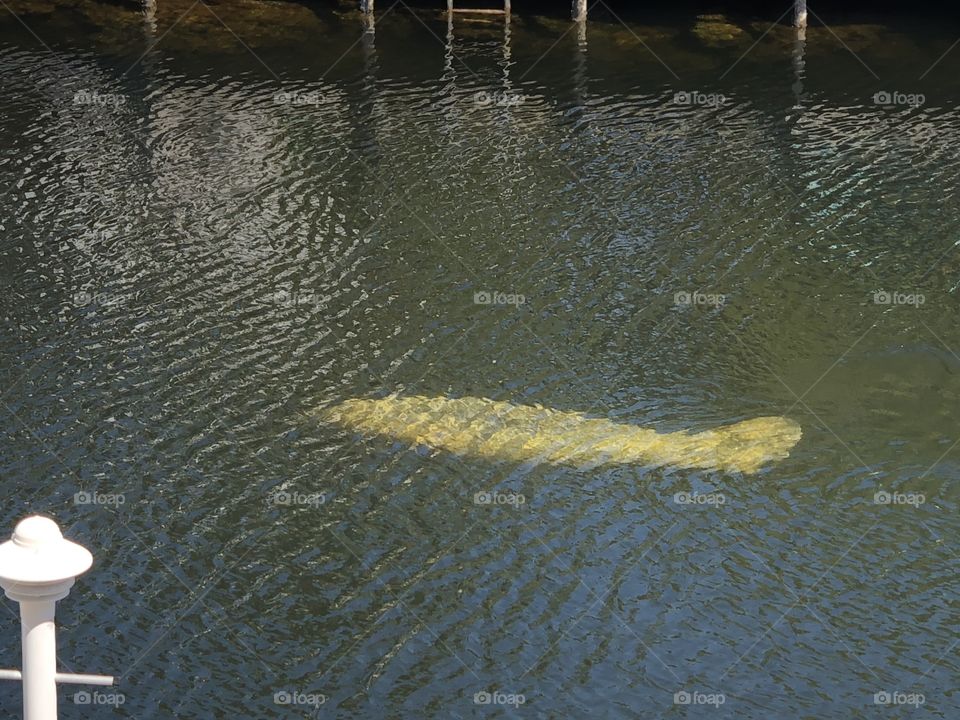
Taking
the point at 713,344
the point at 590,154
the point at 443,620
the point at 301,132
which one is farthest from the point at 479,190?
the point at 443,620

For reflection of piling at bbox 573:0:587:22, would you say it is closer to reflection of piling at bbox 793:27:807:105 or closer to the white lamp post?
A: reflection of piling at bbox 793:27:807:105

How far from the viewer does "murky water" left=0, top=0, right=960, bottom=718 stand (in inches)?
521

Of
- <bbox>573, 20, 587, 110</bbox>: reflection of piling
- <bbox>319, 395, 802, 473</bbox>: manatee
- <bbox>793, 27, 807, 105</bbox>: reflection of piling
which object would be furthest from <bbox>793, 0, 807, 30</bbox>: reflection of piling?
<bbox>319, 395, 802, 473</bbox>: manatee

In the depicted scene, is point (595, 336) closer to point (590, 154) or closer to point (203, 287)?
point (203, 287)

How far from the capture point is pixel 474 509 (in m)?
15.7

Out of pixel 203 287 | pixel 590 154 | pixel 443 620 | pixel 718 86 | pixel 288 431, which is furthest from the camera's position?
pixel 718 86

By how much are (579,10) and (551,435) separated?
916 inches

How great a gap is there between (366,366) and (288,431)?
223cm

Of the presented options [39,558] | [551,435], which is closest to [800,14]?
[551,435]

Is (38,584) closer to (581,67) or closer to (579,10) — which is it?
(581,67)

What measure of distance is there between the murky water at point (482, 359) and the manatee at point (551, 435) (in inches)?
10.6

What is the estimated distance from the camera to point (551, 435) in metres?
17.5

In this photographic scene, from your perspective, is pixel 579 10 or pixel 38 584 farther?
pixel 579 10

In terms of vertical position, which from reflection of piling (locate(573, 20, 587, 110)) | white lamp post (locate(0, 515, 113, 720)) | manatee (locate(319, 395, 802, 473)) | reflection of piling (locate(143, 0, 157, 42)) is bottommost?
manatee (locate(319, 395, 802, 473))
